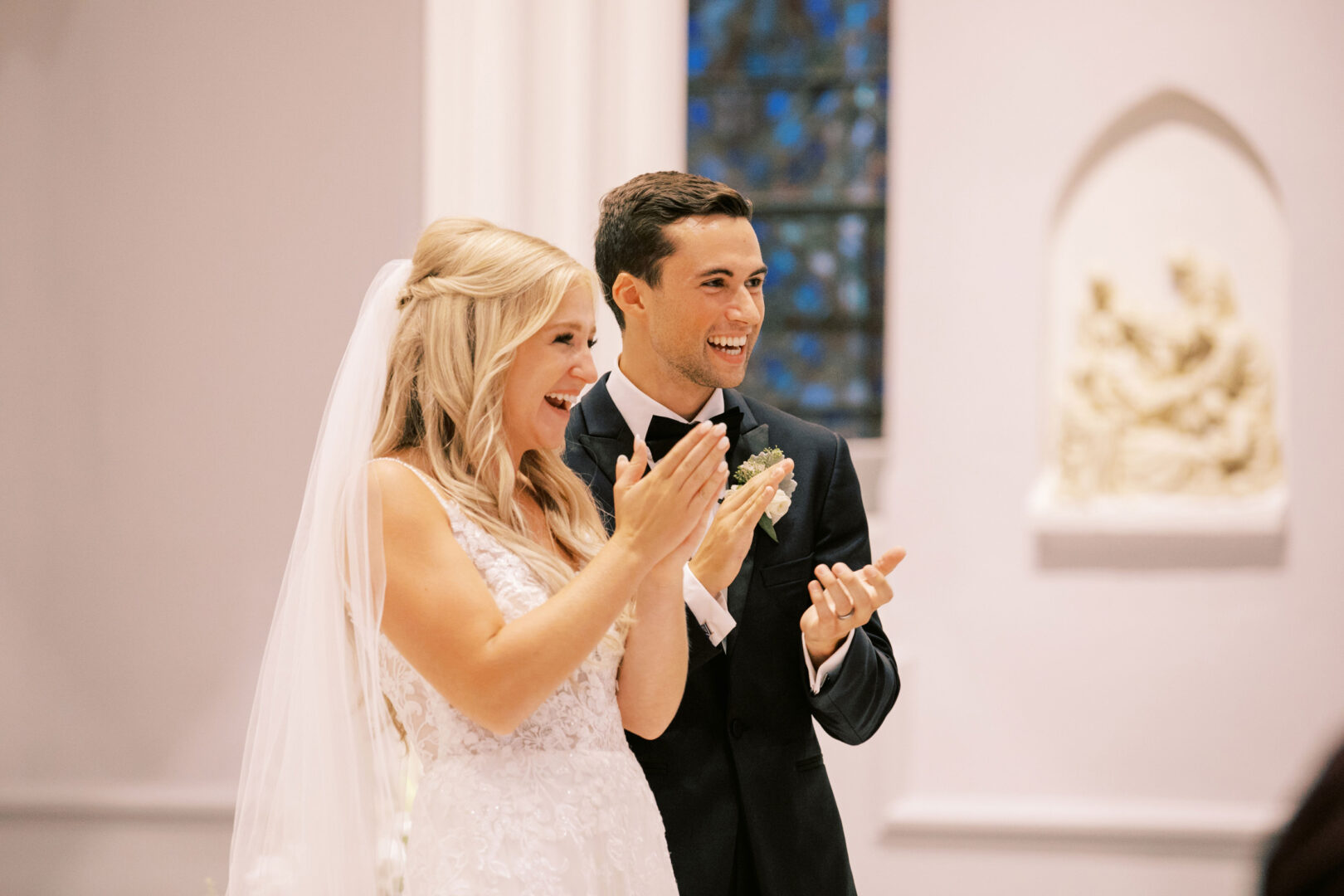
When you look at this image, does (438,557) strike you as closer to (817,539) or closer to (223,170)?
(817,539)

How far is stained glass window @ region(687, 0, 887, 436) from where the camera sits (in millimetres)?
6590

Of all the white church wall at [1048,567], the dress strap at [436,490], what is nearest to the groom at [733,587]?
the dress strap at [436,490]

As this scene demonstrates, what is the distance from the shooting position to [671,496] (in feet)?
6.59

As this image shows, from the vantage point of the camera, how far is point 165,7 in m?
5.01

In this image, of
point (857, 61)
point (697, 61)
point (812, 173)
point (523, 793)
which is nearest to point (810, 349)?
point (812, 173)

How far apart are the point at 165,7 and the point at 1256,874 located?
5.16 m

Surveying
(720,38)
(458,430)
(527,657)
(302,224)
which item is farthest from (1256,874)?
(720,38)

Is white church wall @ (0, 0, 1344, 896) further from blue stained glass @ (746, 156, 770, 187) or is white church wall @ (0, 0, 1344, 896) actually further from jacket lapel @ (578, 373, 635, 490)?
jacket lapel @ (578, 373, 635, 490)

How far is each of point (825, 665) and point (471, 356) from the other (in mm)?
880

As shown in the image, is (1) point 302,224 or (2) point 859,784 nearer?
(1) point 302,224

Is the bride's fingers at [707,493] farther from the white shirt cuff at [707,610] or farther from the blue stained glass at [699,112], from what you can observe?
the blue stained glass at [699,112]

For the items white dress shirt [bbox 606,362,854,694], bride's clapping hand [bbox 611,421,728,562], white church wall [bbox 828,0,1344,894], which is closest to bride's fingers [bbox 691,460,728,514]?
bride's clapping hand [bbox 611,421,728,562]

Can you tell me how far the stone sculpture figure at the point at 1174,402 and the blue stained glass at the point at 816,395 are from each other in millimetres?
1248

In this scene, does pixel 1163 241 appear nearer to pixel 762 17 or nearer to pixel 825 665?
pixel 762 17
